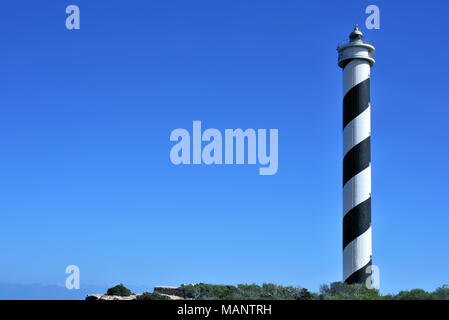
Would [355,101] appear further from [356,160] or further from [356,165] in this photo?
[356,165]

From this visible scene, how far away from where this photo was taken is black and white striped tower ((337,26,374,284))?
89.2 feet

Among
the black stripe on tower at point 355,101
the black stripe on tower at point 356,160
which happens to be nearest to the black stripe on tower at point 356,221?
the black stripe on tower at point 356,160

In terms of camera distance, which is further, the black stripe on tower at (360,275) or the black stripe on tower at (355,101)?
the black stripe on tower at (355,101)

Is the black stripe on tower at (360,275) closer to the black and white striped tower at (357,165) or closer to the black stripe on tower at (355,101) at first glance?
the black and white striped tower at (357,165)

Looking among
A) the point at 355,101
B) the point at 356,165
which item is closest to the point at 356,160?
the point at 356,165

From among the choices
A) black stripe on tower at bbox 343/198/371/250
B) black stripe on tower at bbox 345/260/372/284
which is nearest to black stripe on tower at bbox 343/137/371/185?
black stripe on tower at bbox 343/198/371/250

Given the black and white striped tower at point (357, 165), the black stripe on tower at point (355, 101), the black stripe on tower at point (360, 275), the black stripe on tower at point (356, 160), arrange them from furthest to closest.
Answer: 1. the black stripe on tower at point (355, 101)
2. the black stripe on tower at point (356, 160)
3. the black and white striped tower at point (357, 165)
4. the black stripe on tower at point (360, 275)

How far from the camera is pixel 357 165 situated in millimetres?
27797

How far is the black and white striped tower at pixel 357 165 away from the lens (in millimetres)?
27203

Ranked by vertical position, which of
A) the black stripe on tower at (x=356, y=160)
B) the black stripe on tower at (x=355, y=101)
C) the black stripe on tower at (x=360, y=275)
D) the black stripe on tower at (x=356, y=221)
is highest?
the black stripe on tower at (x=355, y=101)

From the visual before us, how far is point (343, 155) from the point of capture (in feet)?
93.4

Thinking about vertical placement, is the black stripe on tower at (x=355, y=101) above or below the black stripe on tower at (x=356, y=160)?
above

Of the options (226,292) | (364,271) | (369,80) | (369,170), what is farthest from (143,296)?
(369,80)
